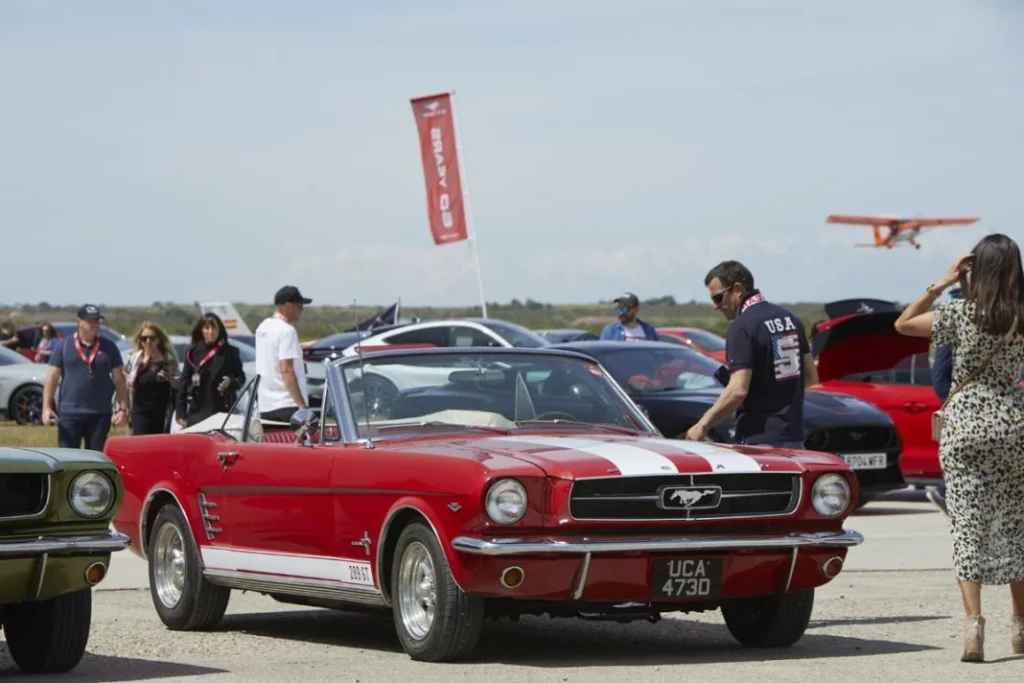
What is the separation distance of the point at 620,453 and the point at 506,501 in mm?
625

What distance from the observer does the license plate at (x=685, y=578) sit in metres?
7.51

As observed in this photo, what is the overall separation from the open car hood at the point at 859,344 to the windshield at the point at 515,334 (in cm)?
747

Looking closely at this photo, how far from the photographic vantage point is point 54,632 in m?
7.48

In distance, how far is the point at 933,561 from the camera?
40.7 ft

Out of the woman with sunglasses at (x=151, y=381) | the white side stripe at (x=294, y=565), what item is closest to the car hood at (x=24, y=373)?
the woman with sunglasses at (x=151, y=381)

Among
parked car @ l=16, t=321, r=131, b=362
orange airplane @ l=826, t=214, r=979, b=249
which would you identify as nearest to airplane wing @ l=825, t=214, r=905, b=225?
orange airplane @ l=826, t=214, r=979, b=249

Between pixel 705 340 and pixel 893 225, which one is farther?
pixel 893 225

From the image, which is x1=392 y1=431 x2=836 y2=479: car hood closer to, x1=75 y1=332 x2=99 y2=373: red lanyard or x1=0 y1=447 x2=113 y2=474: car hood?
x1=0 y1=447 x2=113 y2=474: car hood

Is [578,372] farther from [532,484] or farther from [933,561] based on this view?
[933,561]

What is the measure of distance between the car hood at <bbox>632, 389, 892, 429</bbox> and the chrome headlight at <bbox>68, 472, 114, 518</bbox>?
326 inches

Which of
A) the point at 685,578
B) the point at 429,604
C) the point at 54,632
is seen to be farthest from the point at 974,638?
the point at 54,632

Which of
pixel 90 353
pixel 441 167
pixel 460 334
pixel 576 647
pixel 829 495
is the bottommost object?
pixel 576 647

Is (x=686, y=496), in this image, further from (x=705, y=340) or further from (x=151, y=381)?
(x=705, y=340)

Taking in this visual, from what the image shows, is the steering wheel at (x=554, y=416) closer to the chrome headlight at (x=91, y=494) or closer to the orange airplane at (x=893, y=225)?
the chrome headlight at (x=91, y=494)
